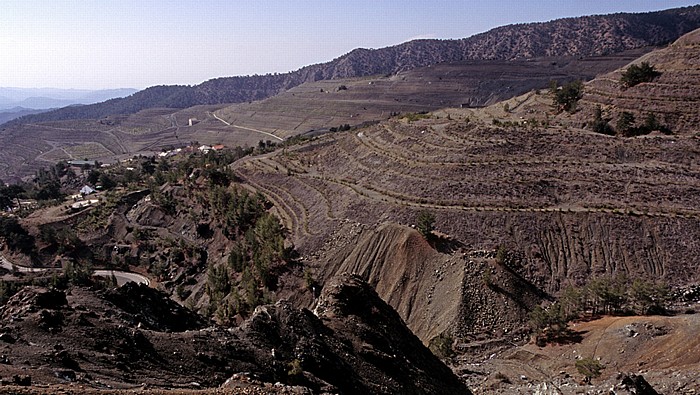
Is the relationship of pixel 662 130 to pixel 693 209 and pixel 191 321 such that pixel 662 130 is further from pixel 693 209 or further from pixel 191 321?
pixel 191 321

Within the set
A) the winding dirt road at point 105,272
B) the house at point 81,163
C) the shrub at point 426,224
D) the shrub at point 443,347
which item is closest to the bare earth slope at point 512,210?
the shrub at point 426,224

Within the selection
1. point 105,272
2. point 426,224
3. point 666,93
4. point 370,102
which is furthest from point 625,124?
point 370,102

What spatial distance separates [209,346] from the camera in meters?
19.4

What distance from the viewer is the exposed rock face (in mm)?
16938

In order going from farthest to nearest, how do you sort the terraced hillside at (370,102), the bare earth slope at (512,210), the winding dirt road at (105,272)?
the terraced hillside at (370,102) < the winding dirt road at (105,272) < the bare earth slope at (512,210)

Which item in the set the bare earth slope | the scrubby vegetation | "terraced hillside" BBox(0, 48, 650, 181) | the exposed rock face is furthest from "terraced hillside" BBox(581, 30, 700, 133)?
"terraced hillside" BBox(0, 48, 650, 181)

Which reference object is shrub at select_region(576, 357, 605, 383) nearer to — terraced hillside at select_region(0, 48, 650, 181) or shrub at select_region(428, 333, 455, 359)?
shrub at select_region(428, 333, 455, 359)

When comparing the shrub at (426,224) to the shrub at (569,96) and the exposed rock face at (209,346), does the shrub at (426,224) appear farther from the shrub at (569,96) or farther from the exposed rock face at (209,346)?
the shrub at (569,96)

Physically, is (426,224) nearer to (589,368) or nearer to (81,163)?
(589,368)

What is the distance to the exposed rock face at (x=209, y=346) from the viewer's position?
1694 cm

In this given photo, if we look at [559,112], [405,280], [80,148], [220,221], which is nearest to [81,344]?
[405,280]

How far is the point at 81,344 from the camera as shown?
18109 mm

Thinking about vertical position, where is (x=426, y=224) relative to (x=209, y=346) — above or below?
below

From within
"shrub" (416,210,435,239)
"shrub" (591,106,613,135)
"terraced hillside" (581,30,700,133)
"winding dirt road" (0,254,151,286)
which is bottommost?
"winding dirt road" (0,254,151,286)
